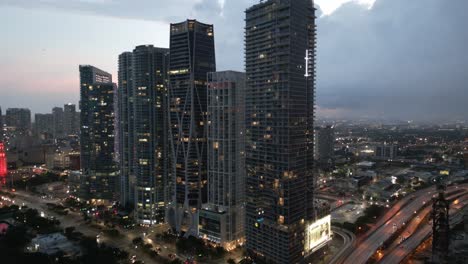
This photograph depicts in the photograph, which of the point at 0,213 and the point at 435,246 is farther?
the point at 0,213

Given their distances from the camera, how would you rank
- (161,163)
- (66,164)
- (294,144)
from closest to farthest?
(294,144), (161,163), (66,164)

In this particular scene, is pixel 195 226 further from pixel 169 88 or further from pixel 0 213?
pixel 0 213

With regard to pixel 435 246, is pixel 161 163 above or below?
above

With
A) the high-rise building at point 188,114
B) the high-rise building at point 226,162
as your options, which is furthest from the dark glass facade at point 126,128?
the high-rise building at point 226,162

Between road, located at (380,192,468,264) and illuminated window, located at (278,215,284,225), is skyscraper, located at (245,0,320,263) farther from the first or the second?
road, located at (380,192,468,264)

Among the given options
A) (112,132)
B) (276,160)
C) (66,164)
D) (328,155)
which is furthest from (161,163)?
(328,155)

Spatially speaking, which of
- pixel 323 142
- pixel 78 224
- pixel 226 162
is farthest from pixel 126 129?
pixel 323 142

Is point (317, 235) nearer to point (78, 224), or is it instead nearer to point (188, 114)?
point (188, 114)
